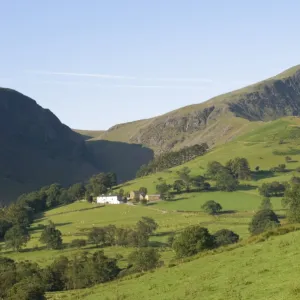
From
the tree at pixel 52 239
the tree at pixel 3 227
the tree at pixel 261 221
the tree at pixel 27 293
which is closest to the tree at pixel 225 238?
the tree at pixel 261 221

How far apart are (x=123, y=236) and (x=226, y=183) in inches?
2926

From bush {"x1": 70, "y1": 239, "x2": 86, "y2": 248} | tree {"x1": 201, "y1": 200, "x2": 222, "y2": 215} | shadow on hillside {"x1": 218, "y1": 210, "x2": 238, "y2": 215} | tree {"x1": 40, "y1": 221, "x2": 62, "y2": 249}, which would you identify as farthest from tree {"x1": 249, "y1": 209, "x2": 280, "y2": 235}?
tree {"x1": 40, "y1": 221, "x2": 62, "y2": 249}

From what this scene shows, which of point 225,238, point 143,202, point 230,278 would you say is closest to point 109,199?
point 143,202

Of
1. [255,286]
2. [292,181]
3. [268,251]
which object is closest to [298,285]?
[255,286]

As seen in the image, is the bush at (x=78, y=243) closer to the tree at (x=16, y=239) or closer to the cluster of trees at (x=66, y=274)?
the tree at (x=16, y=239)

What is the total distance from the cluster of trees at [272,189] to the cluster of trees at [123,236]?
55.1 metres

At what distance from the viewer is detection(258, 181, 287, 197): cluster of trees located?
162 metres

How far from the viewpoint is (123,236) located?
112 metres

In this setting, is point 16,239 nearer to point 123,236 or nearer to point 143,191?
point 123,236

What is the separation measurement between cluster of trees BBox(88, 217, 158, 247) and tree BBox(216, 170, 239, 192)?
6148 cm

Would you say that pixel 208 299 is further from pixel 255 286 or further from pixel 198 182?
pixel 198 182

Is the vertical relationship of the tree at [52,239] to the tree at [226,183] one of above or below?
below

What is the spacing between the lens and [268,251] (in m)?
34.9

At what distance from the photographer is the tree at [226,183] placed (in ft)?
581
